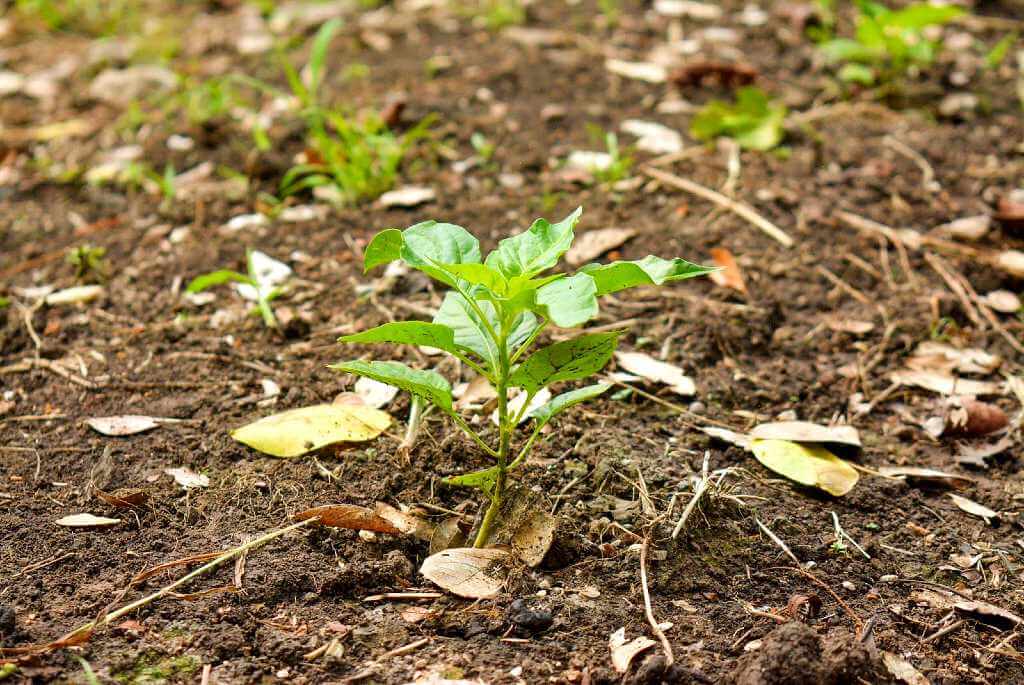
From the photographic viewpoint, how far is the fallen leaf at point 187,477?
1792mm

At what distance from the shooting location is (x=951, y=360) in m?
2.26

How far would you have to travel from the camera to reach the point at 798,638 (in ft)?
4.59

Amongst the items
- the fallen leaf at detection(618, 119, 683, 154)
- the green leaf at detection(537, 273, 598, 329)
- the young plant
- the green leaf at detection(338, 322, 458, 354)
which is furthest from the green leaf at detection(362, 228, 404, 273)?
the fallen leaf at detection(618, 119, 683, 154)

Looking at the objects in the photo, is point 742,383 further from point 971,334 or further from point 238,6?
point 238,6

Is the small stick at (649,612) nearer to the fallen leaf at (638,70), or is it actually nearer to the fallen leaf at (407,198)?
the fallen leaf at (407,198)

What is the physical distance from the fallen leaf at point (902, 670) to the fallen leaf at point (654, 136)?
5.91ft

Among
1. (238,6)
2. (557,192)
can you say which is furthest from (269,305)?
(238,6)

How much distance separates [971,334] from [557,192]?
3.72ft

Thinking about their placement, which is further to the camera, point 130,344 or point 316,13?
point 316,13

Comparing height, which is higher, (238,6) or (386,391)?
(238,6)

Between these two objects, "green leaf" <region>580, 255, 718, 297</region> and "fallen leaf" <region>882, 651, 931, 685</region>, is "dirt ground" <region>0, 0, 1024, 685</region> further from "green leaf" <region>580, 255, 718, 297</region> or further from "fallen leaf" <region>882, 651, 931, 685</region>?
"green leaf" <region>580, 255, 718, 297</region>

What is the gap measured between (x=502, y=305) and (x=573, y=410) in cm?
58

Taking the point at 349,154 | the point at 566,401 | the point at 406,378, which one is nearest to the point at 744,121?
the point at 349,154

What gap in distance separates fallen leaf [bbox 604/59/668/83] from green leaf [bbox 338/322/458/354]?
216cm
